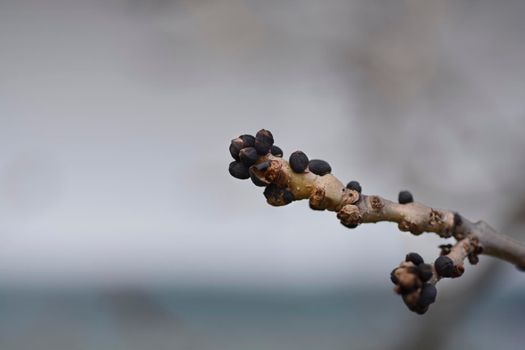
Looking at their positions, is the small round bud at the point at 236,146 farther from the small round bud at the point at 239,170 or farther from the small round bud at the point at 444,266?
the small round bud at the point at 444,266

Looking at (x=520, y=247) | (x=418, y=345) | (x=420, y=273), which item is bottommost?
(x=420, y=273)

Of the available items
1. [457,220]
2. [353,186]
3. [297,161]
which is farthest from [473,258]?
[297,161]

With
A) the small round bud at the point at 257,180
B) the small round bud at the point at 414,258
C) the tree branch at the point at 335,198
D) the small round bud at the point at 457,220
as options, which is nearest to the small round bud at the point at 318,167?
the tree branch at the point at 335,198

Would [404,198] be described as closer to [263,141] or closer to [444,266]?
[444,266]

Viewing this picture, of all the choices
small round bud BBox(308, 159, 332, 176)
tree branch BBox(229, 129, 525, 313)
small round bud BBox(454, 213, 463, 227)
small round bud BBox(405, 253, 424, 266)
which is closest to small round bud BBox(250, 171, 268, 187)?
tree branch BBox(229, 129, 525, 313)

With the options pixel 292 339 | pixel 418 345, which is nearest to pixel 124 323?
pixel 418 345

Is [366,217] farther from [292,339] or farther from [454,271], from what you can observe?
[292,339]
